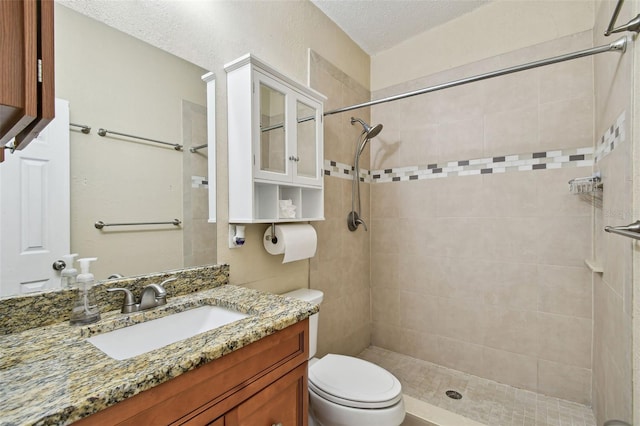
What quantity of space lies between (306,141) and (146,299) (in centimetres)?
109

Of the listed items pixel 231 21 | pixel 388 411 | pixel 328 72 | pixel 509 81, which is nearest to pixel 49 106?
pixel 231 21

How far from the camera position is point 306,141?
1.65 metres

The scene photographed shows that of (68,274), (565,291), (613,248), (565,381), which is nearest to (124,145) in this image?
(68,274)

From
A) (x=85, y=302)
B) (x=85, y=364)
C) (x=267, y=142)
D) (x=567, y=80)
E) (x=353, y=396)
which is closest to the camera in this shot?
(x=85, y=364)

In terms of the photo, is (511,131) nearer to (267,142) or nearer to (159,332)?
(267,142)

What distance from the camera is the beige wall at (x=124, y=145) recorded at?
0.95 m

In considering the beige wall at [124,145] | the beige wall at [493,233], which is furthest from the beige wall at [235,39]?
the beige wall at [493,233]

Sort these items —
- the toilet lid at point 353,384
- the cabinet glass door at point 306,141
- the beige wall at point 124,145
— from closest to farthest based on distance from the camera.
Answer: the beige wall at point 124,145, the toilet lid at point 353,384, the cabinet glass door at point 306,141

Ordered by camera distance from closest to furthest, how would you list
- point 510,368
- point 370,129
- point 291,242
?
point 291,242 < point 510,368 < point 370,129

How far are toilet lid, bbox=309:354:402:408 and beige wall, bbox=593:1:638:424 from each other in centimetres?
82

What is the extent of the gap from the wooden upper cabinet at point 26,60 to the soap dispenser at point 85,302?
586mm

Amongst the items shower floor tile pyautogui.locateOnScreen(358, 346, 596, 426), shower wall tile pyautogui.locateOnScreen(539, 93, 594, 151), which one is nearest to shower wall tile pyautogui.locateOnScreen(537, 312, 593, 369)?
shower floor tile pyautogui.locateOnScreen(358, 346, 596, 426)

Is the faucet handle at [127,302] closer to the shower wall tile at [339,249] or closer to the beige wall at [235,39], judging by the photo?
the beige wall at [235,39]

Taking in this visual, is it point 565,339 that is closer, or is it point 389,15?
point 565,339
